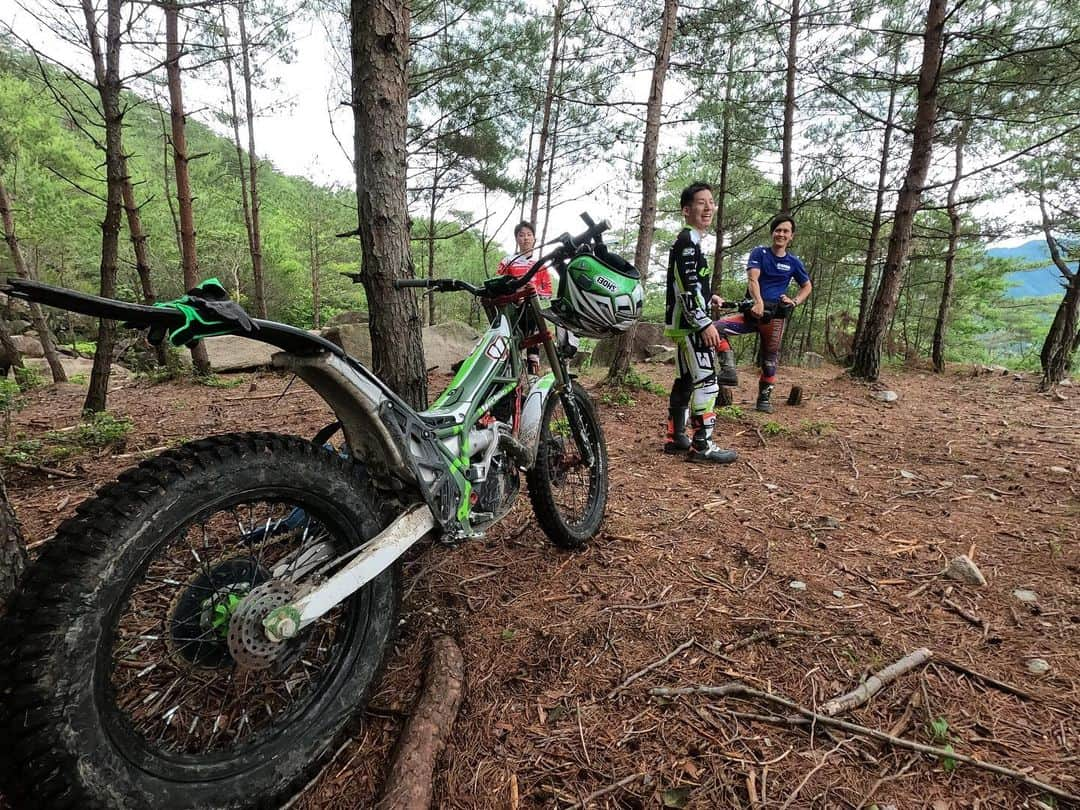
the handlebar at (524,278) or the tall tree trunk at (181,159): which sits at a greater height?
the tall tree trunk at (181,159)

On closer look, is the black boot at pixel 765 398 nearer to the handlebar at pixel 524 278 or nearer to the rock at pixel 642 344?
the handlebar at pixel 524 278

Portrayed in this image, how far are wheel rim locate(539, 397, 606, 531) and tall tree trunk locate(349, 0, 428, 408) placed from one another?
2.59 ft

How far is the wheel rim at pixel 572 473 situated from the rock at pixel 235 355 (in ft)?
27.9

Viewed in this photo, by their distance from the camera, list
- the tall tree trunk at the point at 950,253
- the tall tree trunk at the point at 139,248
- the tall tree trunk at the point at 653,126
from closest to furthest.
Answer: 1. the tall tree trunk at the point at 653,126
2. the tall tree trunk at the point at 139,248
3. the tall tree trunk at the point at 950,253

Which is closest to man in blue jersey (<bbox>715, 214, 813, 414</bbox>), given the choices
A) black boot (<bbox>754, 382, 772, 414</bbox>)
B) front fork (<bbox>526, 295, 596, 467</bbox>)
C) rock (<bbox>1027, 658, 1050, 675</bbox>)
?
black boot (<bbox>754, 382, 772, 414</bbox>)

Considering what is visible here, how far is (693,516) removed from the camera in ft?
9.54

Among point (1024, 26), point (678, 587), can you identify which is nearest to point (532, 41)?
point (1024, 26)

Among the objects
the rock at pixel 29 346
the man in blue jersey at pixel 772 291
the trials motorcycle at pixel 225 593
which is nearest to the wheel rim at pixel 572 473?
the trials motorcycle at pixel 225 593

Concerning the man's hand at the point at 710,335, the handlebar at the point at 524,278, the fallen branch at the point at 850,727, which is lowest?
the fallen branch at the point at 850,727

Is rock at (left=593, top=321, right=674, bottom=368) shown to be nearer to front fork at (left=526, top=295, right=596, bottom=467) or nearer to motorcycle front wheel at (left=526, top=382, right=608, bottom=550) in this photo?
motorcycle front wheel at (left=526, top=382, right=608, bottom=550)

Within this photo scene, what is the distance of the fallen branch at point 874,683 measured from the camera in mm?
1465

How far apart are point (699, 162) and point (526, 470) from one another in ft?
48.4

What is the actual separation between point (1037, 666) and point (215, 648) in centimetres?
258

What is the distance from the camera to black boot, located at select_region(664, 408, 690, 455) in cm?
415
